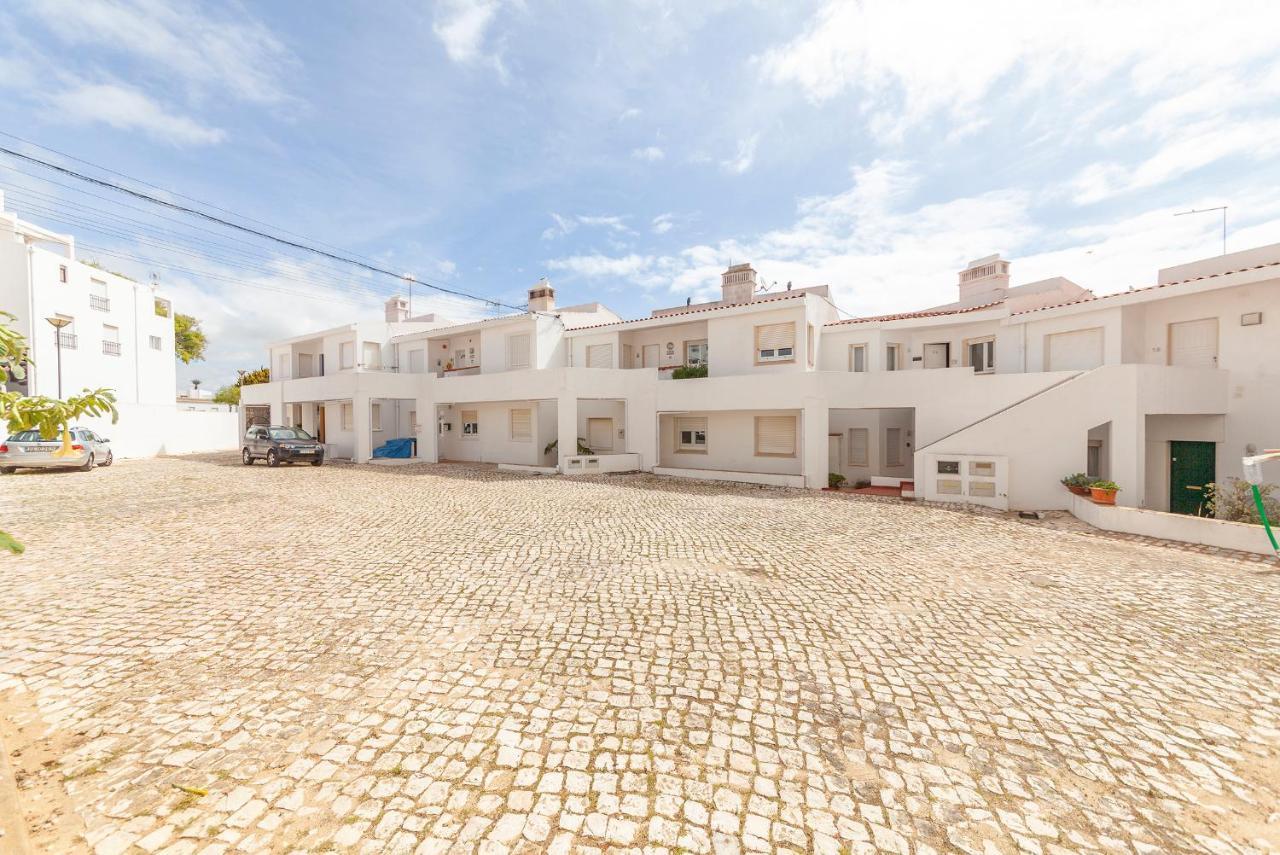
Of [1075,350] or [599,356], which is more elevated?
[599,356]

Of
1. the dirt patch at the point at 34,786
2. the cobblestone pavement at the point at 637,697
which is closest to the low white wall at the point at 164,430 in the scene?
the cobblestone pavement at the point at 637,697

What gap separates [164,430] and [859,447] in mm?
37553

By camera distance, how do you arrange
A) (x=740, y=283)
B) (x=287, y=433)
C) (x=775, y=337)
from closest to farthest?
1. (x=775, y=337)
2. (x=287, y=433)
3. (x=740, y=283)

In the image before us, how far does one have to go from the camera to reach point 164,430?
93.9 feet

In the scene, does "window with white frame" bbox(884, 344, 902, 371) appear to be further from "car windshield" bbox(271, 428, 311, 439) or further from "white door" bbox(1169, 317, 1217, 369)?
"car windshield" bbox(271, 428, 311, 439)

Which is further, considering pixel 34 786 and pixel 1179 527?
pixel 1179 527

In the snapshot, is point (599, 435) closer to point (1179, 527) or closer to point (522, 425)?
point (522, 425)

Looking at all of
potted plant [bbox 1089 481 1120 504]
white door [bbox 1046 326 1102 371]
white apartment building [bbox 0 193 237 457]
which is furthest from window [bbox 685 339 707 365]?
white apartment building [bbox 0 193 237 457]

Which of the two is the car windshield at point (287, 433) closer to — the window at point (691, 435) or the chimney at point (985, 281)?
the window at point (691, 435)

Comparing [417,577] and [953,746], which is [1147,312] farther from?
[417,577]

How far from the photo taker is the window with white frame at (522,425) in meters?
21.9

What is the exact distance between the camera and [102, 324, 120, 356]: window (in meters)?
29.0

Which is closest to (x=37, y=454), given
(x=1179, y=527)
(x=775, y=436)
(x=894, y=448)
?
(x=775, y=436)

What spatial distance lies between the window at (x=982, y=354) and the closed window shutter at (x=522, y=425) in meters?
17.5
